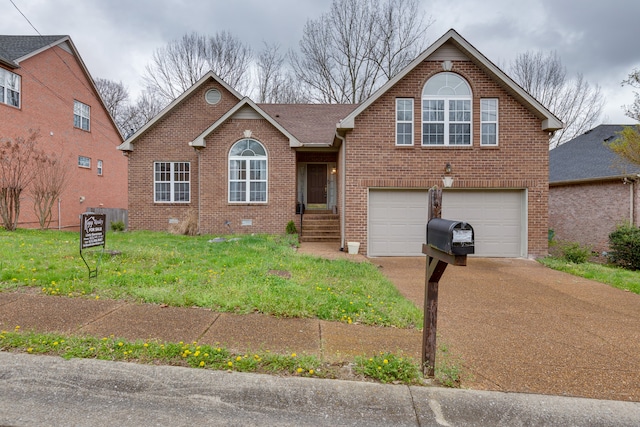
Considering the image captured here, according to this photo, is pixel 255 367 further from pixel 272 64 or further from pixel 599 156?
pixel 272 64

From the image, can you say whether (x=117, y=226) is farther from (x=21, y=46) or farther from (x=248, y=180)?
(x=21, y=46)

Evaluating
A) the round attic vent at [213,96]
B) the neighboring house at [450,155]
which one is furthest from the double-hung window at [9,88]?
the neighboring house at [450,155]

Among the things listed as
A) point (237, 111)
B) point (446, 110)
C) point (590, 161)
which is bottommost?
point (590, 161)

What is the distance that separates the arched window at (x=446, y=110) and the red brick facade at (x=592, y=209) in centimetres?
706

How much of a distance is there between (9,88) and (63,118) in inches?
120

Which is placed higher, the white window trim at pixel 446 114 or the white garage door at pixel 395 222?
the white window trim at pixel 446 114

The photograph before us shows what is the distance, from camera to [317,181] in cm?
1609

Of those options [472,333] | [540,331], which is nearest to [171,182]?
[472,333]

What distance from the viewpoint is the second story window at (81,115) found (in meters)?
19.9

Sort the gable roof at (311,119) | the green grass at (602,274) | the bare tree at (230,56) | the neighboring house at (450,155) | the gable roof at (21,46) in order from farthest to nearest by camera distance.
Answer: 1. the bare tree at (230,56)
2. the gable roof at (21,46)
3. the gable roof at (311,119)
4. the neighboring house at (450,155)
5. the green grass at (602,274)

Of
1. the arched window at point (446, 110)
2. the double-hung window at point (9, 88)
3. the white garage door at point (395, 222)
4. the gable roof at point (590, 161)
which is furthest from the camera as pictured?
the double-hung window at point (9, 88)

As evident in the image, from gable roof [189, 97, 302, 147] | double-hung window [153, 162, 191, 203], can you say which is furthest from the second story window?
gable roof [189, 97, 302, 147]

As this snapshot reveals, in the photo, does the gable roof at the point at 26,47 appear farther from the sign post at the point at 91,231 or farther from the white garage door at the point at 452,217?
the white garage door at the point at 452,217

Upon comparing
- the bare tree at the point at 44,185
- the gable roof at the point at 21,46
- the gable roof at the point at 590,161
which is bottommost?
the bare tree at the point at 44,185
